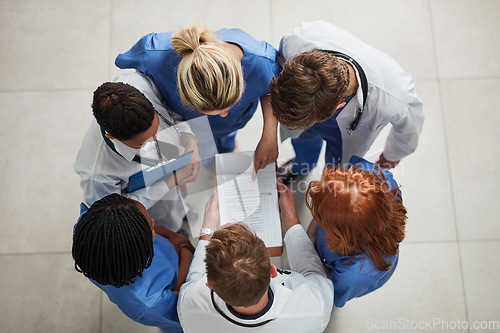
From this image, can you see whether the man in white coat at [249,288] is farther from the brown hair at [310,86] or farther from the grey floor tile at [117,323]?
the grey floor tile at [117,323]

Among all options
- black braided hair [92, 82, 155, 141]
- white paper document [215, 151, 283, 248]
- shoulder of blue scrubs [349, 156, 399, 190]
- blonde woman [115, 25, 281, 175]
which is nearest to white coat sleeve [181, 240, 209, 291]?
white paper document [215, 151, 283, 248]

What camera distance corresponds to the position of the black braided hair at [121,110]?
3.67ft

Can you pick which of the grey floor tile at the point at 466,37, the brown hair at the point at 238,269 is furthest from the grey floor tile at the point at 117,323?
the grey floor tile at the point at 466,37

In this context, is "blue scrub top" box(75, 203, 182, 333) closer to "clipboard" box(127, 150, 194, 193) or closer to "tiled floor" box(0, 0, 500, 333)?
"clipboard" box(127, 150, 194, 193)

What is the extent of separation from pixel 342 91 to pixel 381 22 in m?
1.38

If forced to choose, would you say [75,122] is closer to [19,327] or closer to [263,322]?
[19,327]

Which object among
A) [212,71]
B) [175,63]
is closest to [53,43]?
[175,63]

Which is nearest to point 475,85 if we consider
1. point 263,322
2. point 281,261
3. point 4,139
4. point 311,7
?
point 311,7

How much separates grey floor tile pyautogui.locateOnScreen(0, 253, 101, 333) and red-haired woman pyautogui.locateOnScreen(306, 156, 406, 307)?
135 cm

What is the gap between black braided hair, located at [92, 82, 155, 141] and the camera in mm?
1120

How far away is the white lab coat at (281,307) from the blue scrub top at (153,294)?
73 millimetres

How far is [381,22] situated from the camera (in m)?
2.31

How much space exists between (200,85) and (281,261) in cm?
116

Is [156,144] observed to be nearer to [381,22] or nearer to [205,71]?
[205,71]
